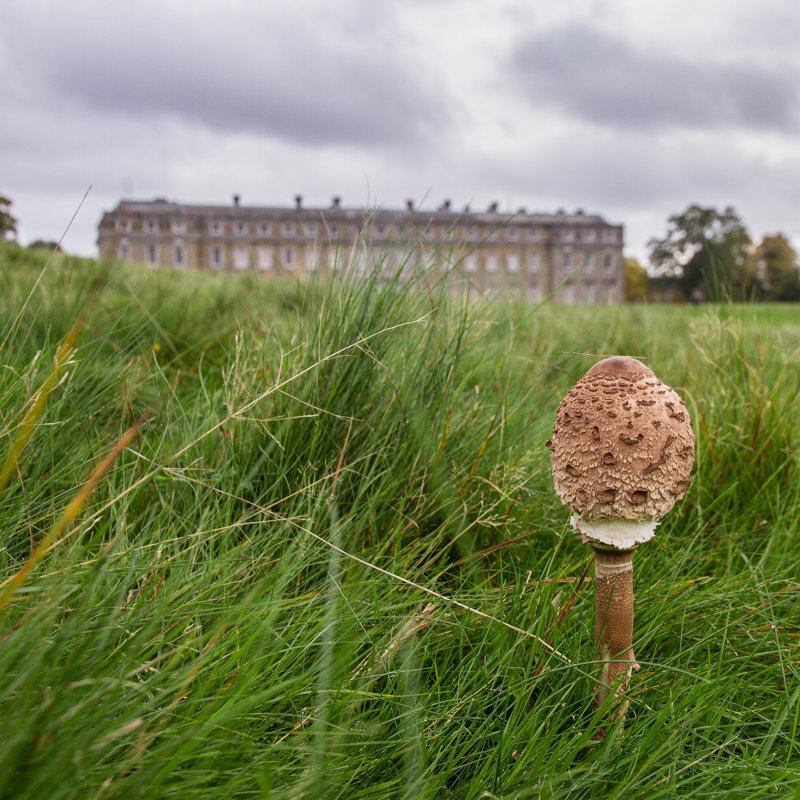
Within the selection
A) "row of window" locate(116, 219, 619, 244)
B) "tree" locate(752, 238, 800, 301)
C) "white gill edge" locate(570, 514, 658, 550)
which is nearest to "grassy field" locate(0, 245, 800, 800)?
"white gill edge" locate(570, 514, 658, 550)

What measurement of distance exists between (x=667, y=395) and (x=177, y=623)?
98 centimetres

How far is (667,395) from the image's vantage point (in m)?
1.21

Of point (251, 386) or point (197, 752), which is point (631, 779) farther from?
point (251, 386)

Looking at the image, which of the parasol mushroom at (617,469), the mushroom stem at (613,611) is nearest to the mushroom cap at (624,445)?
the parasol mushroom at (617,469)

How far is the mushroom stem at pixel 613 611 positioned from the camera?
1246mm

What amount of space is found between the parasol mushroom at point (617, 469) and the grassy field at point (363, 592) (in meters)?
0.09

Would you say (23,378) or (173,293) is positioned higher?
(173,293)

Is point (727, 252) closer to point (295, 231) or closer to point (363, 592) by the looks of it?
point (363, 592)

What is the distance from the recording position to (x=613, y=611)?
4.10 feet

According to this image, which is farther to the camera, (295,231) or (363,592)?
(295,231)

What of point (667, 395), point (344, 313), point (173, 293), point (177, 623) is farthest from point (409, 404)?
point (173, 293)

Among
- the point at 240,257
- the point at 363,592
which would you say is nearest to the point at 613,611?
the point at 363,592

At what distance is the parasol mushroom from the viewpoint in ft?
3.84

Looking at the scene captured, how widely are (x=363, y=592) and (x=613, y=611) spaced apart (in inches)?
19.4
